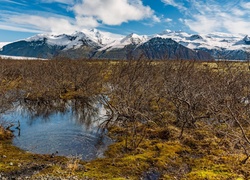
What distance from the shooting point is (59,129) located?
2748 cm

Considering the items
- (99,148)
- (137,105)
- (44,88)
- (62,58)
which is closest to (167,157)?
(99,148)

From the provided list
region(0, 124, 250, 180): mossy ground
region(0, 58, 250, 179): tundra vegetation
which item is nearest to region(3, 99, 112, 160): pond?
region(0, 58, 250, 179): tundra vegetation

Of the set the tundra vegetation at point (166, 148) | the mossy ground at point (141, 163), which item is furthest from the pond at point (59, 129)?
the mossy ground at point (141, 163)

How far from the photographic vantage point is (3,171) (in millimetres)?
15828

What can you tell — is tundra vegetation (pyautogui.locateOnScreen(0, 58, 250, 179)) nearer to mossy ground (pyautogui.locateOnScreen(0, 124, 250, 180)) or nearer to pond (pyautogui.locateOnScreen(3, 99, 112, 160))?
mossy ground (pyautogui.locateOnScreen(0, 124, 250, 180))

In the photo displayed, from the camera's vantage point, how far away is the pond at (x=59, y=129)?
71.5ft

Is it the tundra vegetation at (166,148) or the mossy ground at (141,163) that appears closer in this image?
the mossy ground at (141,163)

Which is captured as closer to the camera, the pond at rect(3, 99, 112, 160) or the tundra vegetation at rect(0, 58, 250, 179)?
the tundra vegetation at rect(0, 58, 250, 179)

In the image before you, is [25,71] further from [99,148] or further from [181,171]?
[181,171]

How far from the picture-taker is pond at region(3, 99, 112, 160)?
71.5ft

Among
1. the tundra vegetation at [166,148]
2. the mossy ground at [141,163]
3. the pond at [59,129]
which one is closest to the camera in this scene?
the mossy ground at [141,163]

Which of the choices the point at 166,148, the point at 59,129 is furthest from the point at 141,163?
the point at 59,129

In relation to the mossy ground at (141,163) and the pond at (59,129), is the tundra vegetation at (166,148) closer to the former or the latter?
the mossy ground at (141,163)

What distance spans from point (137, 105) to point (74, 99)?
65.1ft
